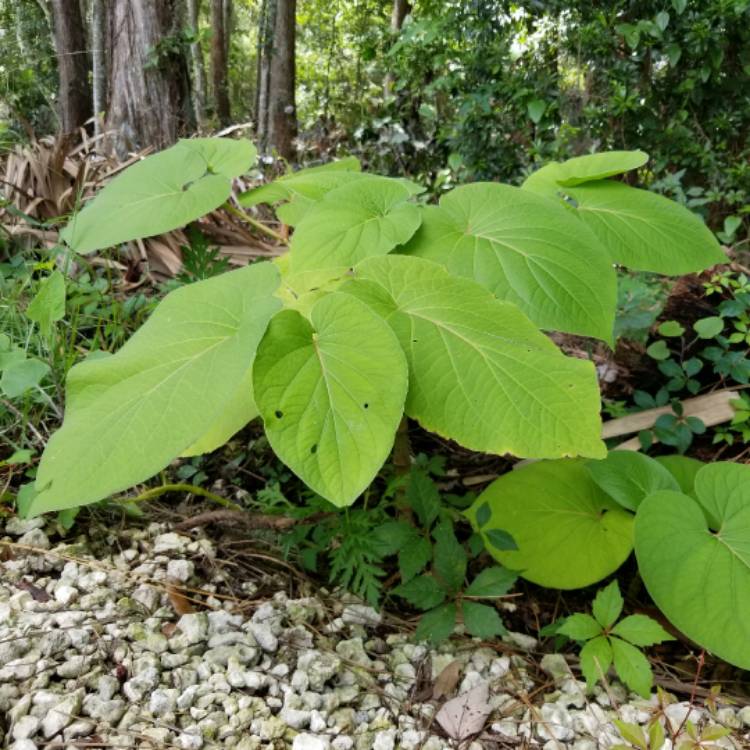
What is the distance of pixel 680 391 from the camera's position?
149 centimetres

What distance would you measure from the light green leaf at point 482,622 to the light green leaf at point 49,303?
0.80 m

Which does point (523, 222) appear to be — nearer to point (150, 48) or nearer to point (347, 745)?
point (347, 745)

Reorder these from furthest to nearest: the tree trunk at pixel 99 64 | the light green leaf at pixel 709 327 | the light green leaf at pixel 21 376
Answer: the tree trunk at pixel 99 64, the light green leaf at pixel 709 327, the light green leaf at pixel 21 376

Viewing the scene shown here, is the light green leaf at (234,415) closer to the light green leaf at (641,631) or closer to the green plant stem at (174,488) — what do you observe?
the green plant stem at (174,488)

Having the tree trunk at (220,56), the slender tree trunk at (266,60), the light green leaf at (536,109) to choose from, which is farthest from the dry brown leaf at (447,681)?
the tree trunk at (220,56)

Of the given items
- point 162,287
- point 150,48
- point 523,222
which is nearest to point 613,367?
point 523,222

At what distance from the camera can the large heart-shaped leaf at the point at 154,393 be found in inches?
26.5

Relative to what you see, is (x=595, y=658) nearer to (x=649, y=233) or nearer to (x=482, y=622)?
(x=482, y=622)

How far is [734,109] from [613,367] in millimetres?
1880

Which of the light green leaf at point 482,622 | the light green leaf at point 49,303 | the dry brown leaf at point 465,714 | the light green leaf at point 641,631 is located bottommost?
the dry brown leaf at point 465,714

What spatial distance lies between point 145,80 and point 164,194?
7.03 feet

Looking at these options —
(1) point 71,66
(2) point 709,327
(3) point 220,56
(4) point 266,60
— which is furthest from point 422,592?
(3) point 220,56

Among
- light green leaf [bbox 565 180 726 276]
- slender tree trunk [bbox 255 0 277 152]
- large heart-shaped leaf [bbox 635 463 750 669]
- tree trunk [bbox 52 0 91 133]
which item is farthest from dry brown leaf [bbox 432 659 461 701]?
tree trunk [bbox 52 0 91 133]

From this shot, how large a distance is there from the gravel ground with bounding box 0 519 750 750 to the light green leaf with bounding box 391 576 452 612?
0.23 feet
